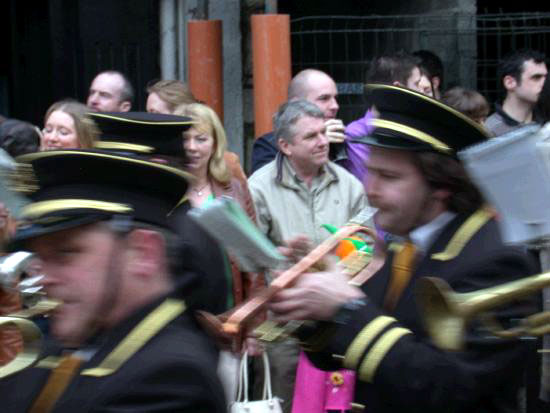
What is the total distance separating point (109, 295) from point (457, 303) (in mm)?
671

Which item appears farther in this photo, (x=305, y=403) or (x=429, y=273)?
(x=305, y=403)

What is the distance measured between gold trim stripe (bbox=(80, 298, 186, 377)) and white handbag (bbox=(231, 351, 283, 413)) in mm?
2806

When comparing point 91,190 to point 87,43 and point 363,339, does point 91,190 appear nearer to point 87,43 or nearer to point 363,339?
point 363,339

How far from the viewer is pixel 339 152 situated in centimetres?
644

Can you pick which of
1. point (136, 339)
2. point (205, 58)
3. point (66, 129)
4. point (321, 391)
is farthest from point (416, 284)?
point (205, 58)

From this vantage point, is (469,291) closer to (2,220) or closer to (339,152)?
(2,220)

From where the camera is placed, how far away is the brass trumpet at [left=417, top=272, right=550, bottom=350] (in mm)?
2533

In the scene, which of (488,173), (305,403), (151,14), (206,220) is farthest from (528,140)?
(151,14)

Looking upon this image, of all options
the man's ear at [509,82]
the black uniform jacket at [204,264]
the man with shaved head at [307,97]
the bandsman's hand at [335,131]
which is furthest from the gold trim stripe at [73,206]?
the man's ear at [509,82]

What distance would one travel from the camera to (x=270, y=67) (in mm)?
7883

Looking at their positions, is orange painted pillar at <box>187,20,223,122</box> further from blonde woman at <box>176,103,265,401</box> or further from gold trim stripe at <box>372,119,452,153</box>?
gold trim stripe at <box>372,119,452,153</box>

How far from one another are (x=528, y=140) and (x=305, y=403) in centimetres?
277

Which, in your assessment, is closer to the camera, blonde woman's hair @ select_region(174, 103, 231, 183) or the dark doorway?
blonde woman's hair @ select_region(174, 103, 231, 183)

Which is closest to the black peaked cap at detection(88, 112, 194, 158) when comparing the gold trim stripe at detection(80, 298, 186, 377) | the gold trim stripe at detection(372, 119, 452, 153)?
the gold trim stripe at detection(372, 119, 452, 153)
